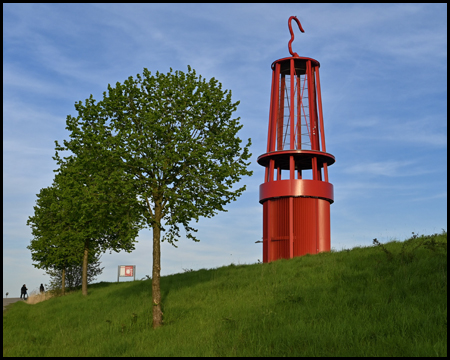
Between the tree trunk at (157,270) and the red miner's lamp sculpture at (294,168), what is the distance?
13359 mm

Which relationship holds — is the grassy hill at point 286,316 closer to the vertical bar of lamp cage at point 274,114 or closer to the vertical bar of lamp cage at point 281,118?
the vertical bar of lamp cage at point 281,118

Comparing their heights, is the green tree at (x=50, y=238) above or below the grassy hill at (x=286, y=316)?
above

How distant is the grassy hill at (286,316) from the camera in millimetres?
11898

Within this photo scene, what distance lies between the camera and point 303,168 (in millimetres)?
34406

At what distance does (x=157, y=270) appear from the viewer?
17766 millimetres

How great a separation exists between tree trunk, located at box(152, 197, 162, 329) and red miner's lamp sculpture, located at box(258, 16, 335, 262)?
526 inches

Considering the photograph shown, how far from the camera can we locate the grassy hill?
1190 centimetres

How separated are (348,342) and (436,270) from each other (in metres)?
6.94

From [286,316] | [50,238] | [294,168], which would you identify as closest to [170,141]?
[286,316]

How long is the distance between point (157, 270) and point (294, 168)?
1621 cm

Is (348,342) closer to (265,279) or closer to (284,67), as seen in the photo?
(265,279)

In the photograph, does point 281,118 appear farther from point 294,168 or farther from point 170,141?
point 170,141

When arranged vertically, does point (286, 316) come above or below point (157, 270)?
below

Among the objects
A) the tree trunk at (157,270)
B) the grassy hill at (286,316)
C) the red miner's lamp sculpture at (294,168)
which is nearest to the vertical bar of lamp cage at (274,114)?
the red miner's lamp sculpture at (294,168)
